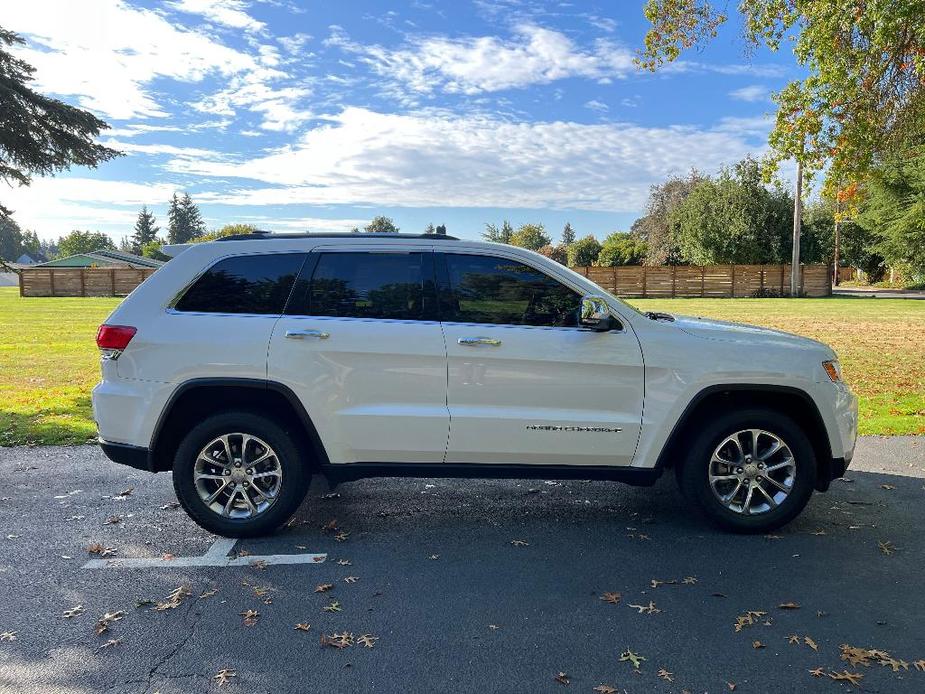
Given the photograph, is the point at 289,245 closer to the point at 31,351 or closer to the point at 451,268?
the point at 451,268

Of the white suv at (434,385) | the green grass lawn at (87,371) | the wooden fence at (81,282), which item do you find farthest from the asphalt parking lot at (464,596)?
the wooden fence at (81,282)

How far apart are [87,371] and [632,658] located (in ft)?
37.3

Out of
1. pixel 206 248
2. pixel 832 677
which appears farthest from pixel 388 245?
pixel 832 677

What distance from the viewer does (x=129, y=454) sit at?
433cm

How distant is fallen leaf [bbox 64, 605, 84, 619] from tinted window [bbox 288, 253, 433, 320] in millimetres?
2021

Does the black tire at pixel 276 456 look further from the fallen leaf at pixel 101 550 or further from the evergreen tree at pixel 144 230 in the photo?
the evergreen tree at pixel 144 230

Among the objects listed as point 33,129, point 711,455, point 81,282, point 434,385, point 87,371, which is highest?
point 33,129

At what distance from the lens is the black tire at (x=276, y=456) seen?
429 cm

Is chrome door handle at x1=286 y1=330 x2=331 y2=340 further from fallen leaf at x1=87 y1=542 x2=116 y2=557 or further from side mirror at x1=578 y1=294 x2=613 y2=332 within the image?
fallen leaf at x1=87 y1=542 x2=116 y2=557

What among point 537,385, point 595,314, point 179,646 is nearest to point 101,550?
point 179,646

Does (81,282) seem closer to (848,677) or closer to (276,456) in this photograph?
(276,456)

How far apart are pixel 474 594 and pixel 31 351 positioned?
1435 cm

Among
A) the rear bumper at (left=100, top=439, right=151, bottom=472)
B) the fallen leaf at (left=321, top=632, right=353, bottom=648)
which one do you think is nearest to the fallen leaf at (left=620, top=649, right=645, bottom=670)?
the fallen leaf at (left=321, top=632, right=353, bottom=648)

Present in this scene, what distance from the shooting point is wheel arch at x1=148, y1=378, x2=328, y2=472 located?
13.9ft
